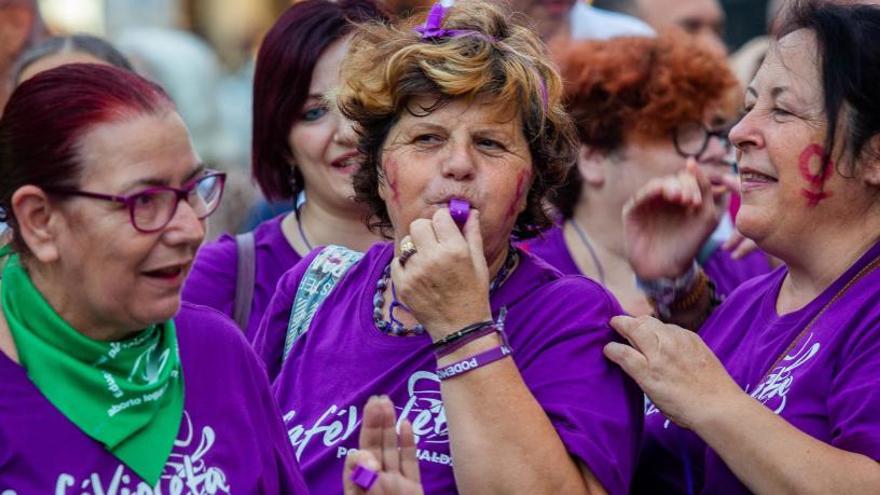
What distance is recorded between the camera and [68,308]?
2830 mm

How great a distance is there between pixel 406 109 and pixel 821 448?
1217mm

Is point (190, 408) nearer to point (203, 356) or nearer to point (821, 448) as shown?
point (203, 356)

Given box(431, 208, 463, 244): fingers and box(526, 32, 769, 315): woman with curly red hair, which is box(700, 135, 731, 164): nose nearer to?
box(526, 32, 769, 315): woman with curly red hair

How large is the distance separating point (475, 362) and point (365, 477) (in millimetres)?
377

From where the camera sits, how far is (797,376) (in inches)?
126

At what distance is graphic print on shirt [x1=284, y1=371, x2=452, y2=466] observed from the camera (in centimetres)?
322

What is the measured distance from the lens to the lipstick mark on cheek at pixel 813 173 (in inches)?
133

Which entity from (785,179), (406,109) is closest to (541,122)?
(406,109)

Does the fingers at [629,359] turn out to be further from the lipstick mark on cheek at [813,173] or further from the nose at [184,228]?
the nose at [184,228]

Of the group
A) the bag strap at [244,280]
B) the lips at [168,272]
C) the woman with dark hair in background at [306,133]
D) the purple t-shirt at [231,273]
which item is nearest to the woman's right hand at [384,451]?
the lips at [168,272]

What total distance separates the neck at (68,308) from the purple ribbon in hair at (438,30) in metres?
1.09

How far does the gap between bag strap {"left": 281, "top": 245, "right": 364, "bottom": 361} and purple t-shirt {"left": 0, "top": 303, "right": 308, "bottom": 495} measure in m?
0.57

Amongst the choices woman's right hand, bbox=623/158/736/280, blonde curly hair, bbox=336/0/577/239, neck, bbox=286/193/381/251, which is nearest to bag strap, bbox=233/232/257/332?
neck, bbox=286/193/381/251

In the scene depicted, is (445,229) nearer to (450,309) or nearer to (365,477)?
(450,309)
